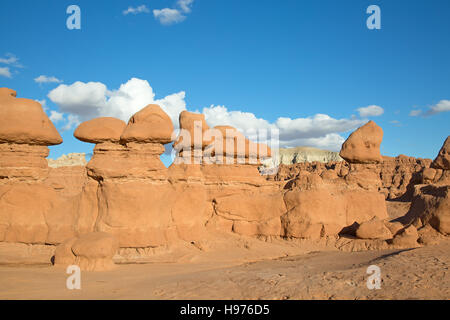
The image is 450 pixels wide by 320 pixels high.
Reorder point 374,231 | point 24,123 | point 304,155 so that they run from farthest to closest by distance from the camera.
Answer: point 304,155, point 374,231, point 24,123

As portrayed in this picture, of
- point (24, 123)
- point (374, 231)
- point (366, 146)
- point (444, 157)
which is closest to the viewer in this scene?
point (24, 123)

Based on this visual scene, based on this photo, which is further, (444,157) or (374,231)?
(444,157)

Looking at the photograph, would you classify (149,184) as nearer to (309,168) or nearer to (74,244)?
(74,244)

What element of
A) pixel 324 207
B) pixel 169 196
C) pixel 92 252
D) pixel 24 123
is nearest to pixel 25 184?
pixel 24 123

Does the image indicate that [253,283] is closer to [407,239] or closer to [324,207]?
[407,239]

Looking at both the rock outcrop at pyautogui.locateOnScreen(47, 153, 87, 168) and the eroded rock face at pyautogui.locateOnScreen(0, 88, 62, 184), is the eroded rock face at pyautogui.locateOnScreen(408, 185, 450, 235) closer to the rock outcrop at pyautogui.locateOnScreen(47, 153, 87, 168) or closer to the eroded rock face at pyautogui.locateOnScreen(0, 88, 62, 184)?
the eroded rock face at pyautogui.locateOnScreen(0, 88, 62, 184)

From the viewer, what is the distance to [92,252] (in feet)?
27.4

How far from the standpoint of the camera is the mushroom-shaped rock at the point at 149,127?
11.1 m

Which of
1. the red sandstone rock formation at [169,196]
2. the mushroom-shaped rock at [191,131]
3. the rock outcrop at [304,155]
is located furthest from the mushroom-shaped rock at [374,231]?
the rock outcrop at [304,155]

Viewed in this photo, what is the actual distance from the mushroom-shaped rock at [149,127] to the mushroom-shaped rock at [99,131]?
26 cm

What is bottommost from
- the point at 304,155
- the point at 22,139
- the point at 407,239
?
the point at 407,239

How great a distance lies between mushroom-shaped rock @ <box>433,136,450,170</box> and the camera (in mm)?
17047

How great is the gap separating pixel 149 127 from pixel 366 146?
8883mm

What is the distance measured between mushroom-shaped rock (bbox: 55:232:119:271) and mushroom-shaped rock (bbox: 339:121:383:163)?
10159mm
